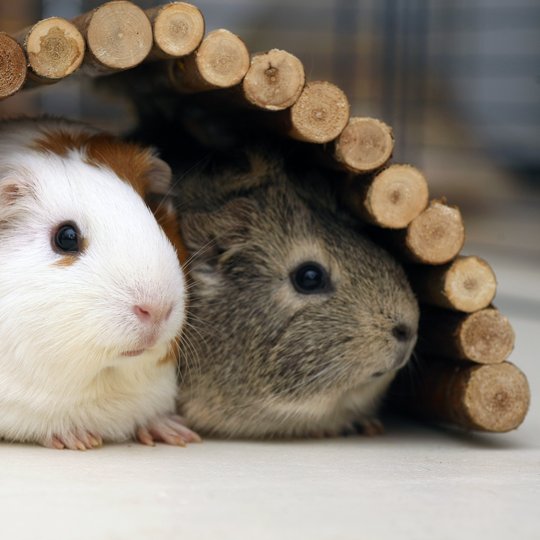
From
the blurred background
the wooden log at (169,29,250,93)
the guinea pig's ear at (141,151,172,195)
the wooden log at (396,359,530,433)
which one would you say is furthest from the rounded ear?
the blurred background

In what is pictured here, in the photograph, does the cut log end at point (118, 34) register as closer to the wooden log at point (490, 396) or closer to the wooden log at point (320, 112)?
the wooden log at point (320, 112)

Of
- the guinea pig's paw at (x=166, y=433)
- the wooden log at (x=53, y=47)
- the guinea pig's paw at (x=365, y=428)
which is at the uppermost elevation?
the wooden log at (x=53, y=47)

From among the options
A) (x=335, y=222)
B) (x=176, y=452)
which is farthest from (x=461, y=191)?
(x=176, y=452)

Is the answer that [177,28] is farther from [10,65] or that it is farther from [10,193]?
[10,193]

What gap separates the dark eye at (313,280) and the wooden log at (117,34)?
0.64 meters

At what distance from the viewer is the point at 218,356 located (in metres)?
2.24

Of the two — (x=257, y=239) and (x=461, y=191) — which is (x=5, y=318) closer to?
(x=257, y=239)

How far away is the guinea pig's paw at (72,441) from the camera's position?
2016 mm

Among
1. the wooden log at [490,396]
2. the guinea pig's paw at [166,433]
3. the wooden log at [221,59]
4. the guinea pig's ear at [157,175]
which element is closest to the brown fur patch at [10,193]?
the guinea pig's ear at [157,175]

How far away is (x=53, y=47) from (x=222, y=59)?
35 cm

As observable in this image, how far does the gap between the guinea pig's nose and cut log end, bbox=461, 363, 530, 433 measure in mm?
199

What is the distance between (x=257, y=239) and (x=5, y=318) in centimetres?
69

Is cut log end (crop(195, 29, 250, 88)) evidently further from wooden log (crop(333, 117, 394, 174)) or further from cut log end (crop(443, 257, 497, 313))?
cut log end (crop(443, 257, 497, 313))

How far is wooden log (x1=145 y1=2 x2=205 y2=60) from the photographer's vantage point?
193 centimetres
